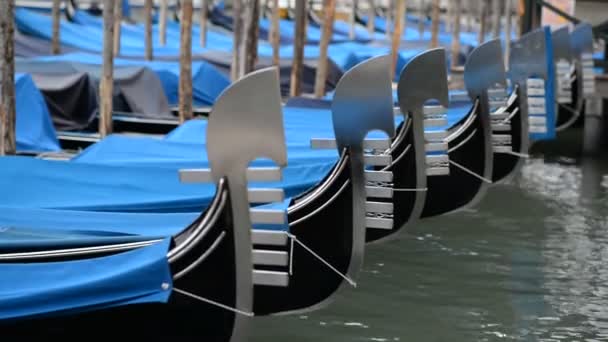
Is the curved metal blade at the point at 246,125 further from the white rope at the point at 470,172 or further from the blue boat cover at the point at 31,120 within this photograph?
the blue boat cover at the point at 31,120

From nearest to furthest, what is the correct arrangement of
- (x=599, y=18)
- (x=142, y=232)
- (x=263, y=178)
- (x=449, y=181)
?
(x=263, y=178) → (x=142, y=232) → (x=449, y=181) → (x=599, y=18)

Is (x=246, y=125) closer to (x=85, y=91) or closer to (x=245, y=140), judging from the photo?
(x=245, y=140)

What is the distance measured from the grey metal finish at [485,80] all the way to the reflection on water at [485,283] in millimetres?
478

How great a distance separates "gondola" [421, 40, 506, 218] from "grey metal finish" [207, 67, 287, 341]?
10.1 ft

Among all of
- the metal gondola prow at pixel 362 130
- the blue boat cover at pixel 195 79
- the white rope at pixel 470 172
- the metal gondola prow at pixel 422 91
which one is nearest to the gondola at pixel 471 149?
the white rope at pixel 470 172

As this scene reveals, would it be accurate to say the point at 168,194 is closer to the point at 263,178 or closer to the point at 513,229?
the point at 263,178

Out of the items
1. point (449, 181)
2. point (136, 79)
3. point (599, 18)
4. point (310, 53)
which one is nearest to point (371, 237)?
point (449, 181)

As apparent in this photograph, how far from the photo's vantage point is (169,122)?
342 inches

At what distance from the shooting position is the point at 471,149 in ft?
22.3

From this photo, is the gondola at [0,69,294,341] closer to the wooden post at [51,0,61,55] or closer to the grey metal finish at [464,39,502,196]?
the grey metal finish at [464,39,502,196]

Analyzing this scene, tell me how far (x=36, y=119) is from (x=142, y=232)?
3428 mm

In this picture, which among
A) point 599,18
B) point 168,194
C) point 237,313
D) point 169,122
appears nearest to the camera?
point 237,313

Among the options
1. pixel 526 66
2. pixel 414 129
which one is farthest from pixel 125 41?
pixel 414 129

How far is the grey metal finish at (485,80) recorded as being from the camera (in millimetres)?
6762
